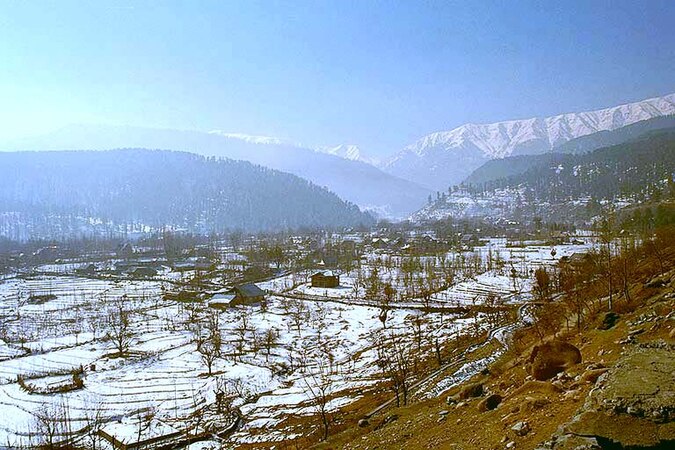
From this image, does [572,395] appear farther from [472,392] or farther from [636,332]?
[636,332]

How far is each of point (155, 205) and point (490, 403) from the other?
181 meters

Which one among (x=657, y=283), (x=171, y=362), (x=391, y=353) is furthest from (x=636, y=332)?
(x=171, y=362)

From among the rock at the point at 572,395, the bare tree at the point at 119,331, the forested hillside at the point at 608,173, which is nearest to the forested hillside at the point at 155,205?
the forested hillside at the point at 608,173

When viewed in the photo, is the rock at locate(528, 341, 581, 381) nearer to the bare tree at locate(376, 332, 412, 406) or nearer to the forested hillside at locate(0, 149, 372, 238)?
the bare tree at locate(376, 332, 412, 406)

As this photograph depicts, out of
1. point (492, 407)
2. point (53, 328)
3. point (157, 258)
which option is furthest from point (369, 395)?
point (157, 258)

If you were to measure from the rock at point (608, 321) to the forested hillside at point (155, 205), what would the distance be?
15071 centimetres

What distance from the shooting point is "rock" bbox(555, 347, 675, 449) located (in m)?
4.33

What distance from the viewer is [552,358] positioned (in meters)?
8.83

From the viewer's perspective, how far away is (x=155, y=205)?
174125mm

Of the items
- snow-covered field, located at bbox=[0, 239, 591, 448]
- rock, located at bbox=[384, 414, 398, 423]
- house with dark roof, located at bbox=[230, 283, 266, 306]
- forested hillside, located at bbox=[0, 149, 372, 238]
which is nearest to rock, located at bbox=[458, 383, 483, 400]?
rock, located at bbox=[384, 414, 398, 423]

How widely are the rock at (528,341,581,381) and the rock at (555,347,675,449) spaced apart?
360 centimetres

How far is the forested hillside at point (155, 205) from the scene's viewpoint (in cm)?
15238

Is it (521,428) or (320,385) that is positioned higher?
(521,428)

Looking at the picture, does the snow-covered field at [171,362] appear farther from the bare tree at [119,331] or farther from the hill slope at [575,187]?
the hill slope at [575,187]
